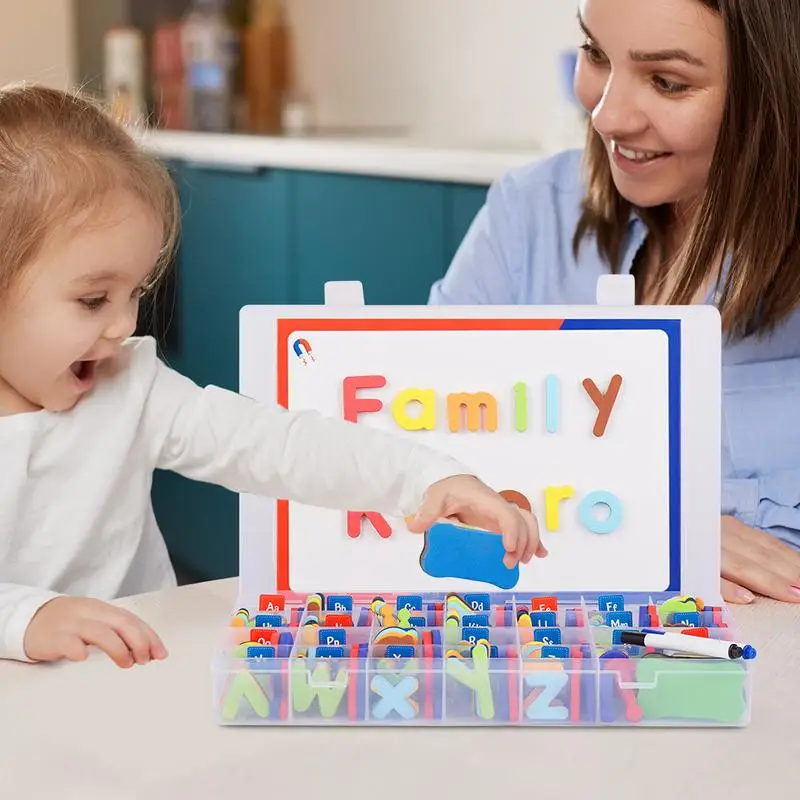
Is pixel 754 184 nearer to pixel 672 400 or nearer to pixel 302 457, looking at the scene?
pixel 672 400

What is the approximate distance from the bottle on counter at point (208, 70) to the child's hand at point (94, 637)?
2.40 m

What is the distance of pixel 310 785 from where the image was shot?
0.70m

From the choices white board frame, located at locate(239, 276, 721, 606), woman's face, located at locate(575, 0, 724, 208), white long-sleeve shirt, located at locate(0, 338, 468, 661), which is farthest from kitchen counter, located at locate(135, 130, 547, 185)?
white board frame, located at locate(239, 276, 721, 606)

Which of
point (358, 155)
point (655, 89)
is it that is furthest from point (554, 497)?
point (358, 155)

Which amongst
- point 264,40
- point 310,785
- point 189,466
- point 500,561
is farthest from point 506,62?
point 310,785

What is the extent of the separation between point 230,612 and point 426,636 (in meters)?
0.21

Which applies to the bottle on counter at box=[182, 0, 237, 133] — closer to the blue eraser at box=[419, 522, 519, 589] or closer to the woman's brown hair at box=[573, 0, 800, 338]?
the woman's brown hair at box=[573, 0, 800, 338]

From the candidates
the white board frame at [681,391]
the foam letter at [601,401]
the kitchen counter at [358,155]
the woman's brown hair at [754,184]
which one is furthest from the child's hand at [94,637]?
the kitchen counter at [358,155]

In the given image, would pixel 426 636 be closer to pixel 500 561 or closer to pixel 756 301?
pixel 500 561

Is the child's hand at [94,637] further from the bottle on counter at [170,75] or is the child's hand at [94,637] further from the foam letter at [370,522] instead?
the bottle on counter at [170,75]

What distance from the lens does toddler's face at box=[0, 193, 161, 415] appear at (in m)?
0.97

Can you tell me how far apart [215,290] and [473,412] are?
186 cm

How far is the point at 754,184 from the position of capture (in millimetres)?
1258

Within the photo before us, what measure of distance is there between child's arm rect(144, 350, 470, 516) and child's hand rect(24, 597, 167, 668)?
0.18 m
